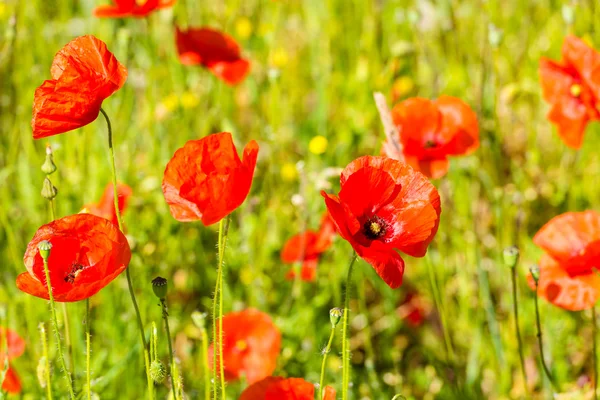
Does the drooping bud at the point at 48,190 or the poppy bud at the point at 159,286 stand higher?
the drooping bud at the point at 48,190

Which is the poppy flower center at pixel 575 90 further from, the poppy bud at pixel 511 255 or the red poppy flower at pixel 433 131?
the poppy bud at pixel 511 255

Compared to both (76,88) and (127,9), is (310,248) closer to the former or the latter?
(127,9)

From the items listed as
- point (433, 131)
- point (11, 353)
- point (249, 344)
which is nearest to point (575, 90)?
point (433, 131)

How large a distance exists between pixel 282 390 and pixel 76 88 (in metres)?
0.69

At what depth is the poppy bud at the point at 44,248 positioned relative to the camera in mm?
1177

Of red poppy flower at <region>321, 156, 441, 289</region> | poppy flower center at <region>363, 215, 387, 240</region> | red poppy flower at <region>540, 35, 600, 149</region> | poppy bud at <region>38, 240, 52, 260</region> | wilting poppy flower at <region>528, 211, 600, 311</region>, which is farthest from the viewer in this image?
red poppy flower at <region>540, 35, 600, 149</region>

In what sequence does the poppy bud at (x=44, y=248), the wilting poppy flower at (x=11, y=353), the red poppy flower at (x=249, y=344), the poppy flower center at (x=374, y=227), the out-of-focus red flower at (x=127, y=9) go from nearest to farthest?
1. the poppy bud at (x=44, y=248)
2. the poppy flower center at (x=374, y=227)
3. the wilting poppy flower at (x=11, y=353)
4. the red poppy flower at (x=249, y=344)
5. the out-of-focus red flower at (x=127, y=9)

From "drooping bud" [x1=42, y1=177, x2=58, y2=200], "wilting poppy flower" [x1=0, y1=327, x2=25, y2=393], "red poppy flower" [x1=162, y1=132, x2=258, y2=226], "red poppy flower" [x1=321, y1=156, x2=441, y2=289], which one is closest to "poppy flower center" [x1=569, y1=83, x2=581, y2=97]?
"red poppy flower" [x1=321, y1=156, x2=441, y2=289]

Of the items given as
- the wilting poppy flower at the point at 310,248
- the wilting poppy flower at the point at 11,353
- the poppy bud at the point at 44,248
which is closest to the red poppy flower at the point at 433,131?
the wilting poppy flower at the point at 310,248

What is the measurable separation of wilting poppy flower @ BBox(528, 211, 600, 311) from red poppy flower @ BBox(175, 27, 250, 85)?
132cm

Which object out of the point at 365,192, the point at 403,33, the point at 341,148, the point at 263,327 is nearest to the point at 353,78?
the point at 403,33

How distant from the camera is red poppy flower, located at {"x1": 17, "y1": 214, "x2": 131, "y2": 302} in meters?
1.24

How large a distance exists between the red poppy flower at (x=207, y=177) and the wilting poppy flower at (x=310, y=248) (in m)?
0.95

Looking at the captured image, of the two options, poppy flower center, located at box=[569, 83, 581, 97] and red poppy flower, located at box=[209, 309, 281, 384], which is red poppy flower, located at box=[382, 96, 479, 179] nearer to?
poppy flower center, located at box=[569, 83, 581, 97]
